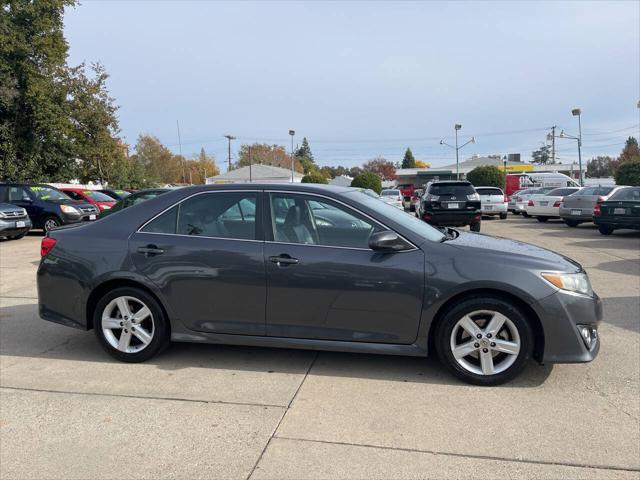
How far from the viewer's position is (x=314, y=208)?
4.37m

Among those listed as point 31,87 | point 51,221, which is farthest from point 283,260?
point 31,87

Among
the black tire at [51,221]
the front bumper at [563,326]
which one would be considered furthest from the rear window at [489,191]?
the front bumper at [563,326]

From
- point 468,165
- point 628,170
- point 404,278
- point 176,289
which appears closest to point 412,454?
point 404,278

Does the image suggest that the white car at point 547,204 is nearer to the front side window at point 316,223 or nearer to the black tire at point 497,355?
the black tire at point 497,355

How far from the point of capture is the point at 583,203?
1611 centimetres

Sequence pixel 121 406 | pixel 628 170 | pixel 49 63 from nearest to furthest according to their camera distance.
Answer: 1. pixel 121 406
2. pixel 49 63
3. pixel 628 170

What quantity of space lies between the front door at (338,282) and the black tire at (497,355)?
0.76ft

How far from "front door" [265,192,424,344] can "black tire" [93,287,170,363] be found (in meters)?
1.00

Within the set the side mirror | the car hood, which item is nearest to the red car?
the side mirror

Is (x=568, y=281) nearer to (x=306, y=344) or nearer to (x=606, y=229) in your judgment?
(x=306, y=344)

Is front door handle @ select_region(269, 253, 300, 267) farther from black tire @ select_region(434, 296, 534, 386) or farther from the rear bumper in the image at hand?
the rear bumper

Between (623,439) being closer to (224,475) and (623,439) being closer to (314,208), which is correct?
(224,475)

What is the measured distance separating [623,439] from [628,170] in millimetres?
32542

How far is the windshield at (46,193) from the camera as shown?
622 inches
